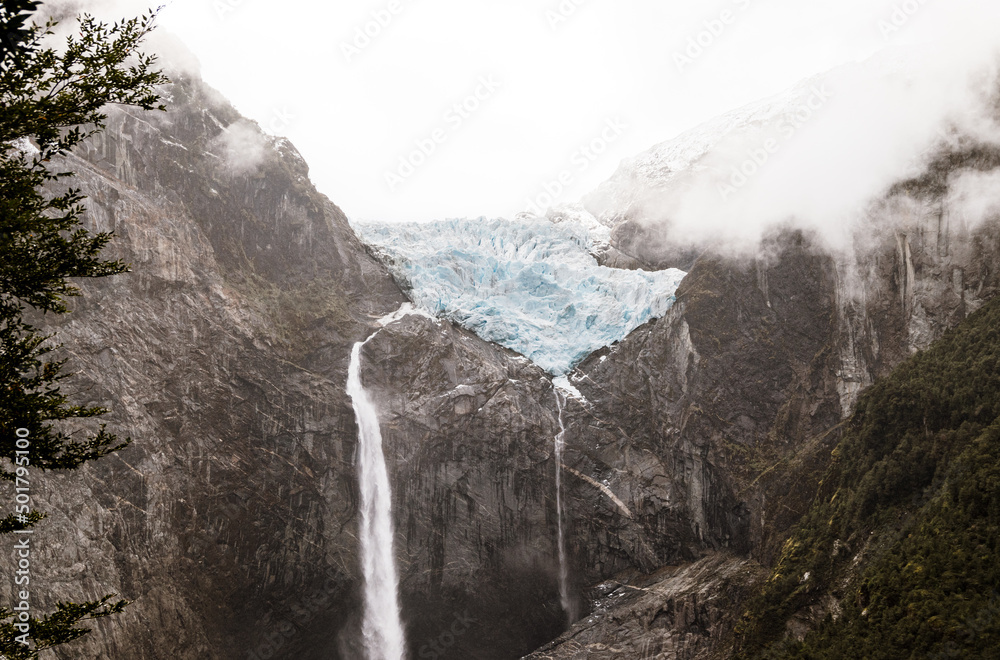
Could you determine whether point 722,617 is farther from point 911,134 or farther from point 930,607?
point 911,134

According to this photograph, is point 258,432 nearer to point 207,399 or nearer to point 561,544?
point 207,399

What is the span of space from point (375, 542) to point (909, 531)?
24201 mm

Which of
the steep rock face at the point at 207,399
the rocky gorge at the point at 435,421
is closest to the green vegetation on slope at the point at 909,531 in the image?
the rocky gorge at the point at 435,421

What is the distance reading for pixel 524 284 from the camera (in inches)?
1836

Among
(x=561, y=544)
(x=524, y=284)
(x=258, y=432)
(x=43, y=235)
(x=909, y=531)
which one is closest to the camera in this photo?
(x=43, y=235)

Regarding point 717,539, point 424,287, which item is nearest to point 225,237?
point 424,287

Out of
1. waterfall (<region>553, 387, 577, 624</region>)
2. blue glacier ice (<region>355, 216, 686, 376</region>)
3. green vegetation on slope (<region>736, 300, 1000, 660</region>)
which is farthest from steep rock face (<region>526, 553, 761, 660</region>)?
blue glacier ice (<region>355, 216, 686, 376</region>)

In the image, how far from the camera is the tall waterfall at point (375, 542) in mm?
37250

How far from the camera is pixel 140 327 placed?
35.8m

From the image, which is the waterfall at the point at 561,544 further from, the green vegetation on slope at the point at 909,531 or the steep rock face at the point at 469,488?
the green vegetation on slope at the point at 909,531

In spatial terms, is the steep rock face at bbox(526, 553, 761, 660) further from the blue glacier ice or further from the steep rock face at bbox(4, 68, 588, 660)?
the blue glacier ice

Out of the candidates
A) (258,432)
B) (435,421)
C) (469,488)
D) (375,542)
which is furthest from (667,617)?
(258,432)

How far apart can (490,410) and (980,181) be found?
26036mm

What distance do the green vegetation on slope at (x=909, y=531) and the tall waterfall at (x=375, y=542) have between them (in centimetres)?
1683
